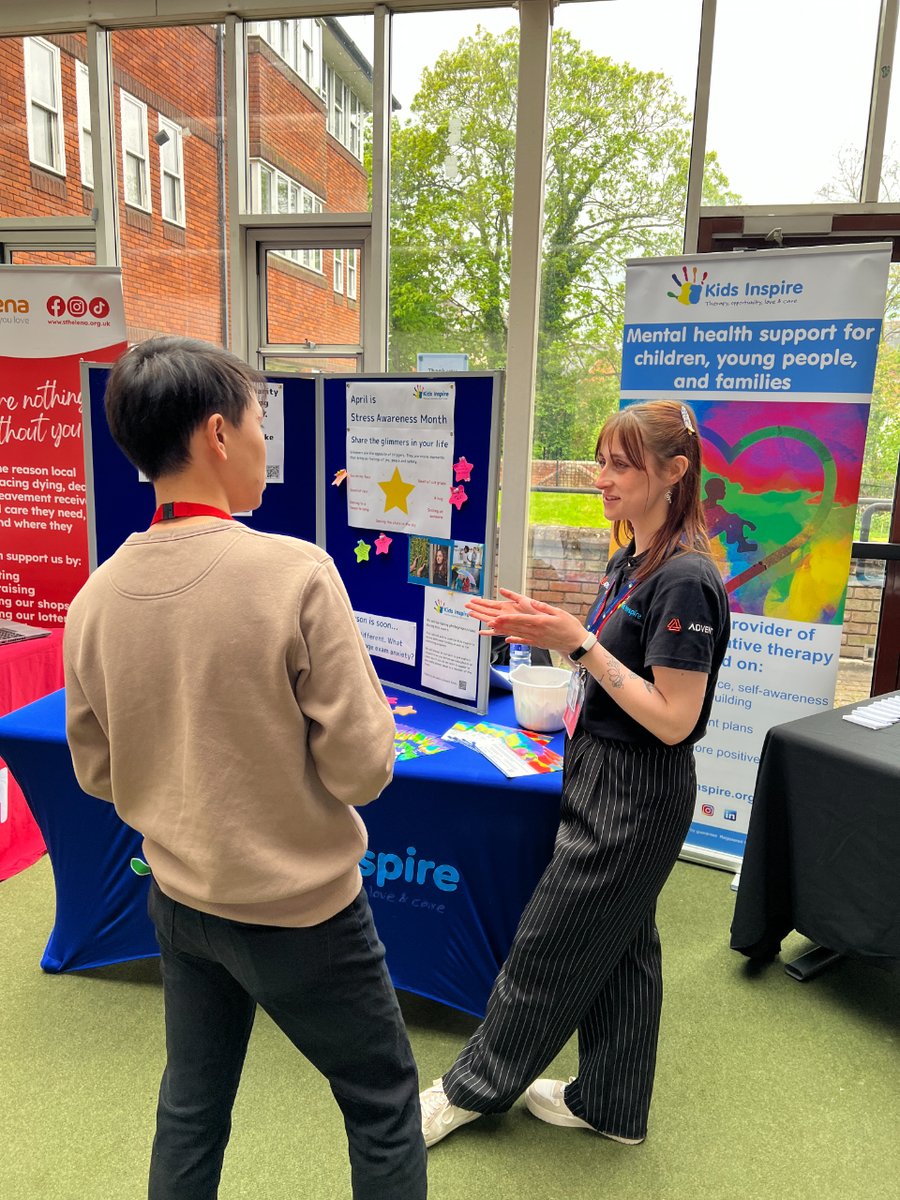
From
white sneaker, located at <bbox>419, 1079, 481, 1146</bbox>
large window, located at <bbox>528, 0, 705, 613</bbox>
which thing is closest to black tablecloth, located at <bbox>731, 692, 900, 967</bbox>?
white sneaker, located at <bbox>419, 1079, 481, 1146</bbox>

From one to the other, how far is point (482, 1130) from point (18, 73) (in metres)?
4.82

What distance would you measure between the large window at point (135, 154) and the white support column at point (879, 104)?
3164 millimetres

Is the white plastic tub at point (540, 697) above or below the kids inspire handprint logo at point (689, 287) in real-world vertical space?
below

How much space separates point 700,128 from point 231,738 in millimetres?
3326

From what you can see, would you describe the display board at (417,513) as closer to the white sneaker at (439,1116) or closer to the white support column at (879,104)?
the white sneaker at (439,1116)

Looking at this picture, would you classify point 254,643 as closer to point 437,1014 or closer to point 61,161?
point 437,1014

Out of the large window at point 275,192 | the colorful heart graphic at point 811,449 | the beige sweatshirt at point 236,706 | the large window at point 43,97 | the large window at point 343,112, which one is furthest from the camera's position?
the large window at point 43,97

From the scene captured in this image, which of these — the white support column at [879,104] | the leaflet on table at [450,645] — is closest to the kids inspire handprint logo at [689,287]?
the white support column at [879,104]

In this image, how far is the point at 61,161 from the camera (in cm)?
395

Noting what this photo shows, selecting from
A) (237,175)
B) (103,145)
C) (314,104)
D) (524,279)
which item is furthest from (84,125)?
(524,279)

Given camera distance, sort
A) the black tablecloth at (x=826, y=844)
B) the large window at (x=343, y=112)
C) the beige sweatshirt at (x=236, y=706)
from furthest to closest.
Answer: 1. the large window at (x=343, y=112)
2. the black tablecloth at (x=826, y=844)
3. the beige sweatshirt at (x=236, y=706)

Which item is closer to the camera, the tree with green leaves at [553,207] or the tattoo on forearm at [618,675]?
the tattoo on forearm at [618,675]

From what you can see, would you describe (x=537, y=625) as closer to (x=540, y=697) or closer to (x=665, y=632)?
(x=665, y=632)

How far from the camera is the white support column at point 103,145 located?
3.79 metres
